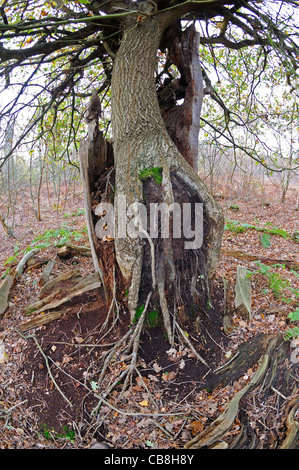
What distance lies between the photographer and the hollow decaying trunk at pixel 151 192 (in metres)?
3.56

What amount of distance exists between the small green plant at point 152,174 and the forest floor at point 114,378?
70.9 inches

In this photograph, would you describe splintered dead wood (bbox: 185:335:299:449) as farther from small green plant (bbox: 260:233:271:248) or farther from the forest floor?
small green plant (bbox: 260:233:271:248)

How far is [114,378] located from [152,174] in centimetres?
247

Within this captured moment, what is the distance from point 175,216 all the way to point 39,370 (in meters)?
2.50

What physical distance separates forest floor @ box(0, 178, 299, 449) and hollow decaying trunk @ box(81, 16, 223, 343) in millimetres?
429

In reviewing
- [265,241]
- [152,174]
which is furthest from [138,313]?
[265,241]

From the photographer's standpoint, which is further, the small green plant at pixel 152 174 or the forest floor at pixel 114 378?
the small green plant at pixel 152 174

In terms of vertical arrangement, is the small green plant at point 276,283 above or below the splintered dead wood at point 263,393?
above

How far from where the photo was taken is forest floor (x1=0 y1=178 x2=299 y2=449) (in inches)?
113

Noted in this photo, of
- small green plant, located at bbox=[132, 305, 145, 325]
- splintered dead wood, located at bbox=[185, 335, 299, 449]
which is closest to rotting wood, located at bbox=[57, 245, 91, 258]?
small green plant, located at bbox=[132, 305, 145, 325]

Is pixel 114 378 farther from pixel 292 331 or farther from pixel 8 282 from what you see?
pixel 8 282

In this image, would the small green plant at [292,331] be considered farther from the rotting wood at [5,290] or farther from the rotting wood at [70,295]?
the rotting wood at [5,290]

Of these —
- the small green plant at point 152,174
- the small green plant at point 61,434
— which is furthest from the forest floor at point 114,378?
the small green plant at point 152,174
